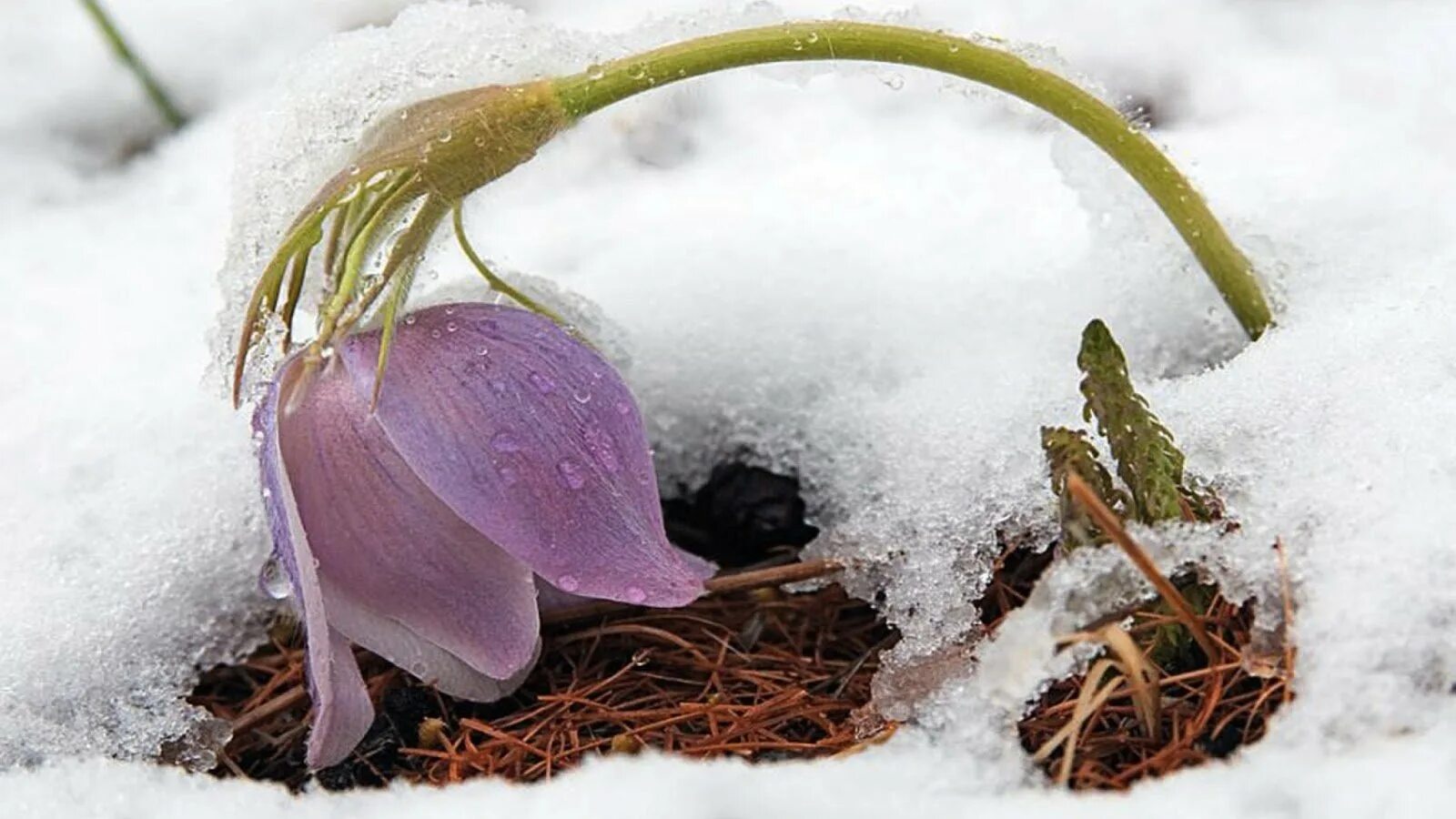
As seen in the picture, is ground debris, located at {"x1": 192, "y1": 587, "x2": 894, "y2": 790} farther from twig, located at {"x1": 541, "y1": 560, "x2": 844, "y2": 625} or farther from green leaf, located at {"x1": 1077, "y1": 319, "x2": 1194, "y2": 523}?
green leaf, located at {"x1": 1077, "y1": 319, "x2": 1194, "y2": 523}

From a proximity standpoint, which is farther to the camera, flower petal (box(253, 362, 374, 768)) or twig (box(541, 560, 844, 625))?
twig (box(541, 560, 844, 625))

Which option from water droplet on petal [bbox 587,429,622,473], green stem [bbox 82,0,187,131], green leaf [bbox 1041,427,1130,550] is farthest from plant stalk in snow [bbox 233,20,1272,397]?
green stem [bbox 82,0,187,131]

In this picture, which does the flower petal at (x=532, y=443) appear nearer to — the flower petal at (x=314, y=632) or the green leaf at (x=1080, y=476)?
the flower petal at (x=314, y=632)

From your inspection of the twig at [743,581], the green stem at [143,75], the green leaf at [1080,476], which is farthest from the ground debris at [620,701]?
the green stem at [143,75]

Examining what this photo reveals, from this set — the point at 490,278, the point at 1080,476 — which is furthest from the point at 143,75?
the point at 1080,476

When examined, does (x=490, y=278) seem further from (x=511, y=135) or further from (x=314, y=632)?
(x=314, y=632)

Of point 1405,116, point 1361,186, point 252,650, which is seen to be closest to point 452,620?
point 252,650
